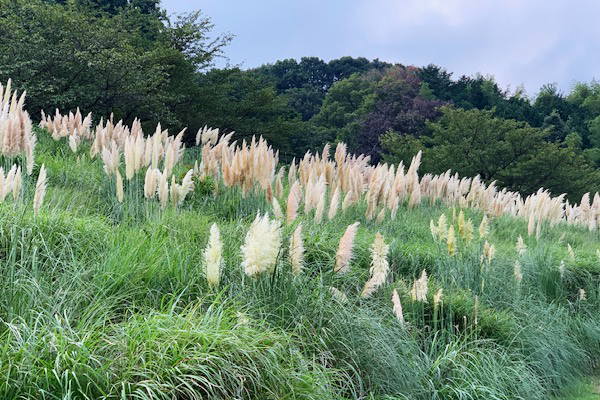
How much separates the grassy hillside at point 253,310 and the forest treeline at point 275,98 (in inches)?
348

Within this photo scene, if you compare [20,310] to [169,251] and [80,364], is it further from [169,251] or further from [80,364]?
[169,251]

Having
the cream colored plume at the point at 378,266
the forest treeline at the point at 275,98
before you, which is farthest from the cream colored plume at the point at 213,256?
the forest treeline at the point at 275,98

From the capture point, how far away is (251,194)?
612 cm

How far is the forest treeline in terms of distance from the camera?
14836 mm

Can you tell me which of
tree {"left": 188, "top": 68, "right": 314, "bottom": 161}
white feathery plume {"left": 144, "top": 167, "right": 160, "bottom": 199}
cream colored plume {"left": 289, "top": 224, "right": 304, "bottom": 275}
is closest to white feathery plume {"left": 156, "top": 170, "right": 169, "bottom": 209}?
white feathery plume {"left": 144, "top": 167, "right": 160, "bottom": 199}

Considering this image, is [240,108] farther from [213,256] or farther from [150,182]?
[213,256]

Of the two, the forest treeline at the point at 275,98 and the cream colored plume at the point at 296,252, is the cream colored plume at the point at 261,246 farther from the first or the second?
the forest treeline at the point at 275,98

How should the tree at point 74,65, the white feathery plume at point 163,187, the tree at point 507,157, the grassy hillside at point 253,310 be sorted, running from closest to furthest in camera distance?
the grassy hillside at point 253,310 → the white feathery plume at point 163,187 → the tree at point 74,65 → the tree at point 507,157

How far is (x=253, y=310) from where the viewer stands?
10.9ft

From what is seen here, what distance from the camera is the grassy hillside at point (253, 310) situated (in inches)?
102

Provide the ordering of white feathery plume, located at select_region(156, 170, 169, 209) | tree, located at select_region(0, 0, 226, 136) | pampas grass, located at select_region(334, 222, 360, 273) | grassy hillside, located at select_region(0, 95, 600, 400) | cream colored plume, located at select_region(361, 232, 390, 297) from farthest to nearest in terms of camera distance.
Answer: tree, located at select_region(0, 0, 226, 136) → white feathery plume, located at select_region(156, 170, 169, 209) → cream colored plume, located at select_region(361, 232, 390, 297) → pampas grass, located at select_region(334, 222, 360, 273) → grassy hillside, located at select_region(0, 95, 600, 400)

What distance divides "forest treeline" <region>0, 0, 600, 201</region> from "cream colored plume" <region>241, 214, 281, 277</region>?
1101 centimetres

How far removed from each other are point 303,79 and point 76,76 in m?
36.0

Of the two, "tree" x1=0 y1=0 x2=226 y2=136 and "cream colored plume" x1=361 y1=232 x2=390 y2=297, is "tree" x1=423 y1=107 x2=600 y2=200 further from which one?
"cream colored plume" x1=361 y1=232 x2=390 y2=297
